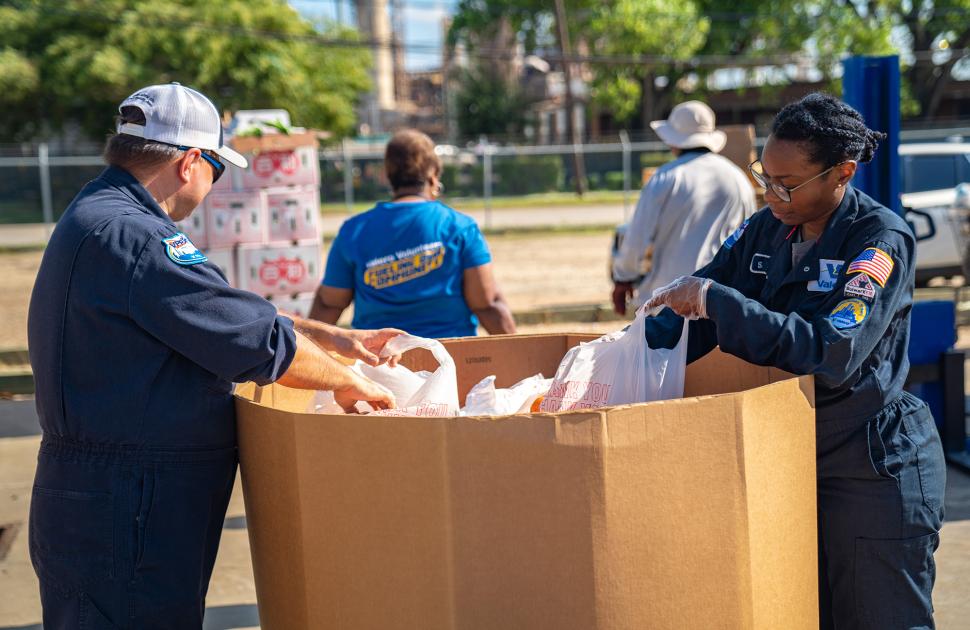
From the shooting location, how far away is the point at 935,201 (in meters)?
11.5

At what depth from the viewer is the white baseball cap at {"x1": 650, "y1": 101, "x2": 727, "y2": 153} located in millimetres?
5402

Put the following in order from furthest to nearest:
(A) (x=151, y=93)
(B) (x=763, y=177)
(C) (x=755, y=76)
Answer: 1. (C) (x=755, y=76)
2. (B) (x=763, y=177)
3. (A) (x=151, y=93)

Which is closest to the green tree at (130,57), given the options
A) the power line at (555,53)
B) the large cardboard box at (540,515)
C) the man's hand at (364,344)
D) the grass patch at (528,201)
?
the power line at (555,53)

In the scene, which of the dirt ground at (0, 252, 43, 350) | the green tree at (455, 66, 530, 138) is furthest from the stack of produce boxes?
the green tree at (455, 66, 530, 138)

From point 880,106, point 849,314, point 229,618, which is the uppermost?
point 880,106

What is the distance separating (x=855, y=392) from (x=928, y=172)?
34.4 feet

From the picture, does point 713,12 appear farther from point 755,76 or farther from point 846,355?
point 846,355

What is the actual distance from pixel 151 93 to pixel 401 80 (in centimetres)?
8810

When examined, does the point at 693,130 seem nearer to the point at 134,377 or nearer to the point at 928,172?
the point at 134,377

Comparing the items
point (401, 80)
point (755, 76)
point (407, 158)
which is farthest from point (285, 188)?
point (401, 80)

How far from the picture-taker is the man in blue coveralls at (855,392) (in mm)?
2316

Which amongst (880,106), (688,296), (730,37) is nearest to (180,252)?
(688,296)

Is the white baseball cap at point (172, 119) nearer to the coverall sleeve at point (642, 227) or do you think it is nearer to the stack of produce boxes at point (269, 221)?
the coverall sleeve at point (642, 227)

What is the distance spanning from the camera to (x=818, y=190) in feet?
7.77
